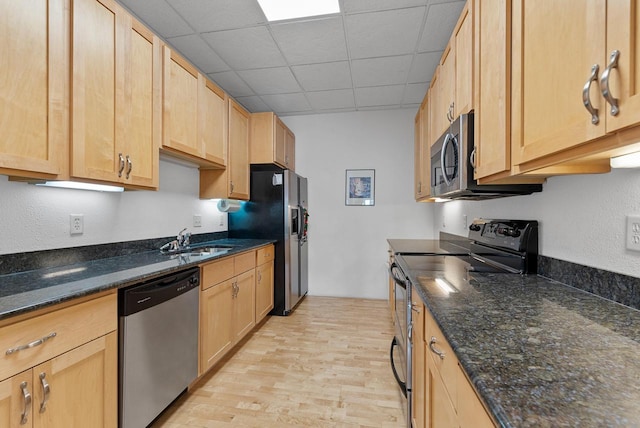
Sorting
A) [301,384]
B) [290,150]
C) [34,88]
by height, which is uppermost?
[290,150]

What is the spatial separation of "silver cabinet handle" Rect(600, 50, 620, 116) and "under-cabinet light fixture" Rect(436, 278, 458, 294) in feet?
2.60

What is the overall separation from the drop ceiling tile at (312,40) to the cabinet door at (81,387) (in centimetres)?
234

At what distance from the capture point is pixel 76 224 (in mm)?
1722

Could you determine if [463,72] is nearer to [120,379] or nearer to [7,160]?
[7,160]

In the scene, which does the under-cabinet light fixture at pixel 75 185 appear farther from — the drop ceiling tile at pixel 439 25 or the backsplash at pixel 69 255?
the drop ceiling tile at pixel 439 25

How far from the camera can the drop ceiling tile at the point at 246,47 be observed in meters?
2.32

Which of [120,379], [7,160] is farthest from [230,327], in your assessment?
[7,160]

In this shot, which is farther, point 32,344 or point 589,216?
point 589,216

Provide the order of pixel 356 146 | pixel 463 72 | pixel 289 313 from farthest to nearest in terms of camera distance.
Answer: pixel 356 146 → pixel 289 313 → pixel 463 72

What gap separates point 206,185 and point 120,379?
1.90 metres

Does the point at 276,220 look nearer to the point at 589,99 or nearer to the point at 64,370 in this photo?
the point at 64,370

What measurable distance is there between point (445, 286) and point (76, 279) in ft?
5.52

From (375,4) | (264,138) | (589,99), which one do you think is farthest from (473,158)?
(264,138)

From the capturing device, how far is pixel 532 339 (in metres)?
0.74
